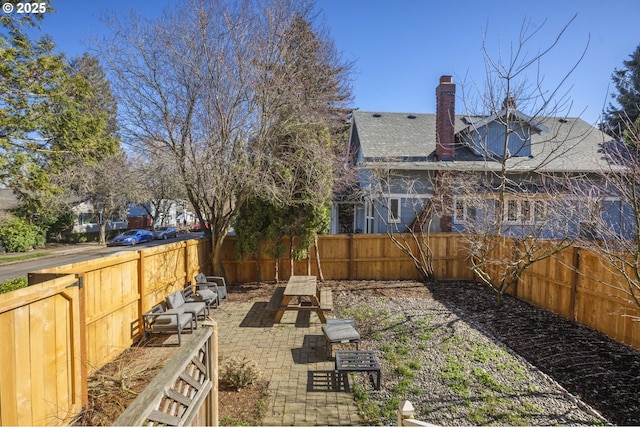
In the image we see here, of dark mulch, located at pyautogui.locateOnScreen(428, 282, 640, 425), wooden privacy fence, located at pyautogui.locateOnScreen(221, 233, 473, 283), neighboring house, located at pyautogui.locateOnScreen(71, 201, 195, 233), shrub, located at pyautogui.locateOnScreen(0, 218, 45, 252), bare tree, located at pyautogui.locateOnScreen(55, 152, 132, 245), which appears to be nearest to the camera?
dark mulch, located at pyautogui.locateOnScreen(428, 282, 640, 425)

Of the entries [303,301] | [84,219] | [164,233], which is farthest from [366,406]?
[84,219]

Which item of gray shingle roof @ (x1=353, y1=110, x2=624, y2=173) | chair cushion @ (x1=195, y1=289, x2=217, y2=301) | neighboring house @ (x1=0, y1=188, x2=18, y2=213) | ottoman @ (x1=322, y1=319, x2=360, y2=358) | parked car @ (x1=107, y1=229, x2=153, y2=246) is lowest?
parked car @ (x1=107, y1=229, x2=153, y2=246)

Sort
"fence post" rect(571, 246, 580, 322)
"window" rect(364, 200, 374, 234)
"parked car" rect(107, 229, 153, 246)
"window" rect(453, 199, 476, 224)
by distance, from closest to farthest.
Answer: "fence post" rect(571, 246, 580, 322), "window" rect(453, 199, 476, 224), "window" rect(364, 200, 374, 234), "parked car" rect(107, 229, 153, 246)

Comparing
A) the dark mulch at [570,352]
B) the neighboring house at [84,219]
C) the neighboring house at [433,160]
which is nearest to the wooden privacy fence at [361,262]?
the neighboring house at [433,160]

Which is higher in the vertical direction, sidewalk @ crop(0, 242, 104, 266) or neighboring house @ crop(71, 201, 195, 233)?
neighboring house @ crop(71, 201, 195, 233)

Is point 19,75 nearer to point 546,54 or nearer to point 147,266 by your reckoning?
point 147,266

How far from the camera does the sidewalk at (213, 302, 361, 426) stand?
163 inches

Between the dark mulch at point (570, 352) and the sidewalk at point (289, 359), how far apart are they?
325 centimetres

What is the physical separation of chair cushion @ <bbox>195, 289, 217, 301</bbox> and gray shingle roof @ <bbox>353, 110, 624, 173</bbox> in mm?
7429

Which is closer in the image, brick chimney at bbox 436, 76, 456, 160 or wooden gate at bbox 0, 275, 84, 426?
wooden gate at bbox 0, 275, 84, 426

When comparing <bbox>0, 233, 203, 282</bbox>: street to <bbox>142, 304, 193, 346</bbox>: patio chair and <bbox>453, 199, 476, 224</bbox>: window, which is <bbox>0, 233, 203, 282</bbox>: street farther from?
<bbox>453, 199, 476, 224</bbox>: window

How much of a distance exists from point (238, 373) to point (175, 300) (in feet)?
10.3

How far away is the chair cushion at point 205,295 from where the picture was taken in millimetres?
8203

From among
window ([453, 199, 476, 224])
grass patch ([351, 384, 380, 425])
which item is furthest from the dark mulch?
grass patch ([351, 384, 380, 425])
